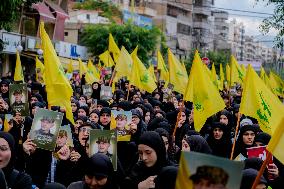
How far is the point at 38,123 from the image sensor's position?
237 inches

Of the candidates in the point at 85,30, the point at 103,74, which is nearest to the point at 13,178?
the point at 103,74

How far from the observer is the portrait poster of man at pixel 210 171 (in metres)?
3.03

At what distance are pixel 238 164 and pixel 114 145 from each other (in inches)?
110

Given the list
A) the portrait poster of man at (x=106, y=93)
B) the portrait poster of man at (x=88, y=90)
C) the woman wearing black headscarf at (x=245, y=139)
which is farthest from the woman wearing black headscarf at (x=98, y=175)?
the portrait poster of man at (x=88, y=90)

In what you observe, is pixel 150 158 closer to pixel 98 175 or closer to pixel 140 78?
pixel 98 175

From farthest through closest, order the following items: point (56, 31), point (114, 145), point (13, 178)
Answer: point (56, 31) → point (114, 145) → point (13, 178)

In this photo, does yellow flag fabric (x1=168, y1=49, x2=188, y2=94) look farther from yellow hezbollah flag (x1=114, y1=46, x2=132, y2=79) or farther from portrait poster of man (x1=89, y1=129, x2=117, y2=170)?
portrait poster of man (x1=89, y1=129, x2=117, y2=170)

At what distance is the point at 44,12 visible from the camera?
1273 inches

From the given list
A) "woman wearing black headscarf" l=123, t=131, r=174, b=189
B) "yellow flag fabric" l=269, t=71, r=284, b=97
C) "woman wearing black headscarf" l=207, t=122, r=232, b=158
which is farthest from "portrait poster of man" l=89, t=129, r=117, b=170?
"yellow flag fabric" l=269, t=71, r=284, b=97

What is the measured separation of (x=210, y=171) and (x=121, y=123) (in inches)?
188

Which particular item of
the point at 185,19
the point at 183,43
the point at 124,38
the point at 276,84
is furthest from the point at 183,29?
the point at 276,84

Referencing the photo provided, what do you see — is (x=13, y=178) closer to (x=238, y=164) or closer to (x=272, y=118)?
(x=238, y=164)

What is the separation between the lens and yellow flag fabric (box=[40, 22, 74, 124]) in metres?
7.79

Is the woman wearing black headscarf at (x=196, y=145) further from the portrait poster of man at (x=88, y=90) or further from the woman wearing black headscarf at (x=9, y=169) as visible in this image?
the portrait poster of man at (x=88, y=90)
